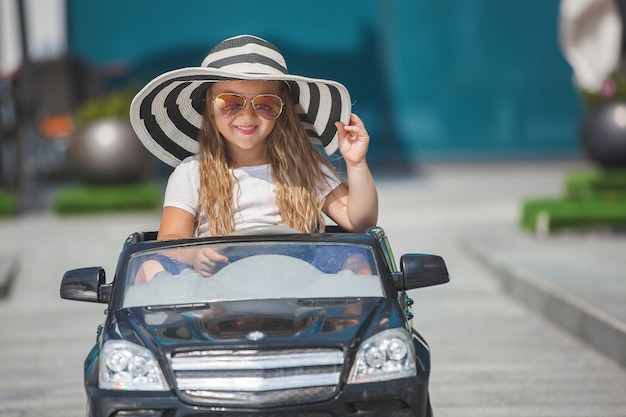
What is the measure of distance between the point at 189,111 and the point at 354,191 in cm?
95

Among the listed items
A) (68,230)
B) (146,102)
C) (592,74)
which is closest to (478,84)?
(592,74)

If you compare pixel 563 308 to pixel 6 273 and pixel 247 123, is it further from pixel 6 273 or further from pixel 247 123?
pixel 6 273

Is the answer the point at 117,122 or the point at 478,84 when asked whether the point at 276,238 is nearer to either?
the point at 117,122

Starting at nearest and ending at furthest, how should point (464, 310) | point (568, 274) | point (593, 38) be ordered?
1. point (464, 310)
2. point (568, 274)
3. point (593, 38)

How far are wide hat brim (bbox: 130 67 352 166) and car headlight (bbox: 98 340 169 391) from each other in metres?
1.53

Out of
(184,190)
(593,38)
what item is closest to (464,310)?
(184,190)

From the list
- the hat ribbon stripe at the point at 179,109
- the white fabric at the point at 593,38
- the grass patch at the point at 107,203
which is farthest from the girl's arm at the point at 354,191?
the grass patch at the point at 107,203

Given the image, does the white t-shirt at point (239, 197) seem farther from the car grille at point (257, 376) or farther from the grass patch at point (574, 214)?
the grass patch at point (574, 214)

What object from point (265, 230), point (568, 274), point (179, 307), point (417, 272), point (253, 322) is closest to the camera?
point (253, 322)

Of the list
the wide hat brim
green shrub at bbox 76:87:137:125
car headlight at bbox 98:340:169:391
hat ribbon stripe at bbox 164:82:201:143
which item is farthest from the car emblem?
green shrub at bbox 76:87:137:125

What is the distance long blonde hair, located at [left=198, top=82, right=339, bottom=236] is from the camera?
18.0 feet

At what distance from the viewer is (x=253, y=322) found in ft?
14.6

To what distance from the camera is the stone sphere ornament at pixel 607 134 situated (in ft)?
52.3

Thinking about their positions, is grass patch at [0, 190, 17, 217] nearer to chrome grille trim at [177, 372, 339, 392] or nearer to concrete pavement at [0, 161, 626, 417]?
concrete pavement at [0, 161, 626, 417]
